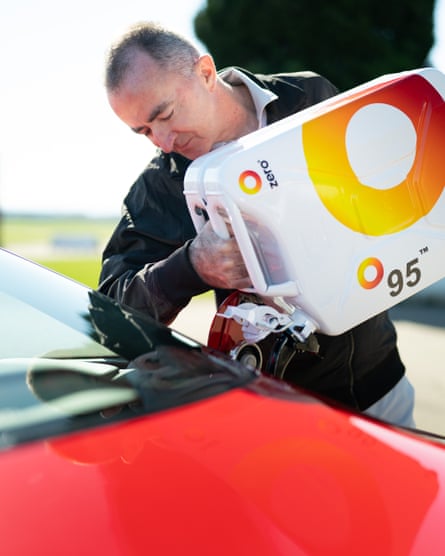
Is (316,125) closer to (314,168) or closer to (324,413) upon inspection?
(314,168)

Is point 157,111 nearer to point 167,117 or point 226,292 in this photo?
point 167,117

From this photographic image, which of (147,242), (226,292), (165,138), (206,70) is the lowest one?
(226,292)

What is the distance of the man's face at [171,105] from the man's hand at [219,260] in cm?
41

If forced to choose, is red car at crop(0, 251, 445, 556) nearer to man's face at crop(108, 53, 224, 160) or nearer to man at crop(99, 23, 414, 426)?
man at crop(99, 23, 414, 426)

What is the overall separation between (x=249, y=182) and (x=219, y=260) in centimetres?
19

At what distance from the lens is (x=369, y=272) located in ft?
5.08

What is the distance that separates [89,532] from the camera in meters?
0.88

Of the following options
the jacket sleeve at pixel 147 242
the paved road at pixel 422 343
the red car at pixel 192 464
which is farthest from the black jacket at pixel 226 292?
the paved road at pixel 422 343

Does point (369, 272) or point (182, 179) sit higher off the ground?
point (182, 179)

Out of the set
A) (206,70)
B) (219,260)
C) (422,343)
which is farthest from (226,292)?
(422,343)

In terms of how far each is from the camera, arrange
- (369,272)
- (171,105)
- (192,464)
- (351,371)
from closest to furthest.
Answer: (192,464) → (369,272) → (171,105) → (351,371)

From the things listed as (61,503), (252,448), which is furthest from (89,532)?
(252,448)

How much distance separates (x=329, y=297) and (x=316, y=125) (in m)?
0.37

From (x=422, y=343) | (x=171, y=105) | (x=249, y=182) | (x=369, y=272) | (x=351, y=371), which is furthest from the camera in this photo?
(x=422, y=343)
